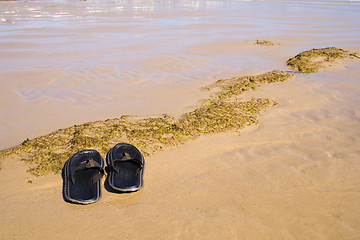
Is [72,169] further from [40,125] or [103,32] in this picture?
[103,32]

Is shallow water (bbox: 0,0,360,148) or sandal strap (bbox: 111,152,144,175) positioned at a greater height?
shallow water (bbox: 0,0,360,148)

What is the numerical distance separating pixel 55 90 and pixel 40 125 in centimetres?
160

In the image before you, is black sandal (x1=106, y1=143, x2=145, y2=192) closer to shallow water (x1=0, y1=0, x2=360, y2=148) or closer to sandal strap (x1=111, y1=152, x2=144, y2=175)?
sandal strap (x1=111, y1=152, x2=144, y2=175)

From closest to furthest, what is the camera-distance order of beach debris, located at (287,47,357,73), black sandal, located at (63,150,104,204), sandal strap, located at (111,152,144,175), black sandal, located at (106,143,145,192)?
black sandal, located at (63,150,104,204), black sandal, located at (106,143,145,192), sandal strap, located at (111,152,144,175), beach debris, located at (287,47,357,73)

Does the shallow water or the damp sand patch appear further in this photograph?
the shallow water

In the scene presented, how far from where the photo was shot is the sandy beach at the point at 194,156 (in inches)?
95.1

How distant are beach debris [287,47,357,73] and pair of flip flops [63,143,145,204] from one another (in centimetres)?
516

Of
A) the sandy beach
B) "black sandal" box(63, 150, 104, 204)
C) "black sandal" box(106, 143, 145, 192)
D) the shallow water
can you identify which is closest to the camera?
the sandy beach

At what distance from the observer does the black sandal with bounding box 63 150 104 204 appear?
8.64ft

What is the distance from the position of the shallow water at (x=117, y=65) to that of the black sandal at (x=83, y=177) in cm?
121

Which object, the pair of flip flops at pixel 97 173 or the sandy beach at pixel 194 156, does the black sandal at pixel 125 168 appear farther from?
the sandy beach at pixel 194 156

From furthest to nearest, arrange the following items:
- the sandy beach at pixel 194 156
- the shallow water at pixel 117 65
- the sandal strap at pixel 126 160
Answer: the shallow water at pixel 117 65
the sandal strap at pixel 126 160
the sandy beach at pixel 194 156

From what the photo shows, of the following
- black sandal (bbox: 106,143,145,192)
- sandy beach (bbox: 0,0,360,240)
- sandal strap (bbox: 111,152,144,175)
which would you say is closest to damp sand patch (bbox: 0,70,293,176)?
sandy beach (bbox: 0,0,360,240)

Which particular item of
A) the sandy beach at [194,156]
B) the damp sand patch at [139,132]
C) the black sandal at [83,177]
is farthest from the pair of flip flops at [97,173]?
the damp sand patch at [139,132]
